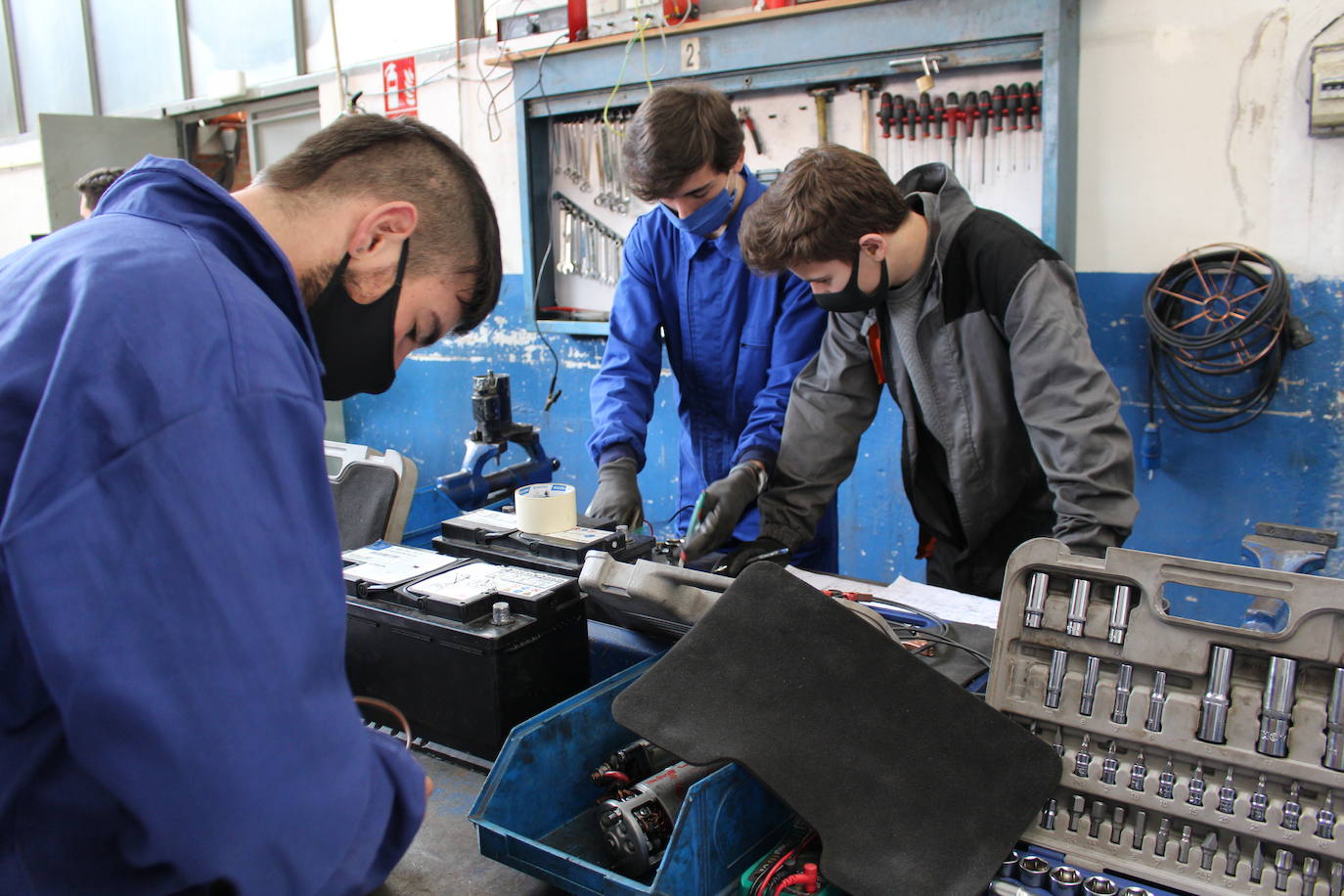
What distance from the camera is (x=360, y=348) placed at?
2.76 ft

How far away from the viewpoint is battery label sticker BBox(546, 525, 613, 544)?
4.64ft

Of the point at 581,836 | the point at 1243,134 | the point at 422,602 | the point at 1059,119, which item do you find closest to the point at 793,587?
the point at 581,836

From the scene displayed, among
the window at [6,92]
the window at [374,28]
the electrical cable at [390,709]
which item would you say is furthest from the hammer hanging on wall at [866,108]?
the window at [6,92]

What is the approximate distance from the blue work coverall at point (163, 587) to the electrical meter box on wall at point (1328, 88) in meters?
2.37

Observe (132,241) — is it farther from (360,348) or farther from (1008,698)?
(1008,698)

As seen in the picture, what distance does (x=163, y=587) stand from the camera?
19.9 inches

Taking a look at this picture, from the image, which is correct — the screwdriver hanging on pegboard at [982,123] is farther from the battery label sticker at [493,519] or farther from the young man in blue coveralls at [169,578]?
the young man in blue coveralls at [169,578]

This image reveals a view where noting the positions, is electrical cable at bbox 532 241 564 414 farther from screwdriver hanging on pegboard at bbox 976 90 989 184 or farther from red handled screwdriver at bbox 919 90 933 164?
screwdriver hanging on pegboard at bbox 976 90 989 184

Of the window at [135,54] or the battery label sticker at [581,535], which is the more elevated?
the window at [135,54]

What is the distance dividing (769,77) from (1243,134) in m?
1.24


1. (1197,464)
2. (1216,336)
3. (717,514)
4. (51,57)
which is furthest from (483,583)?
(51,57)

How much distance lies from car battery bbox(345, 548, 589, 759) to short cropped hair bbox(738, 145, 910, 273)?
66cm

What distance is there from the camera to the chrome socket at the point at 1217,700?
87 centimetres

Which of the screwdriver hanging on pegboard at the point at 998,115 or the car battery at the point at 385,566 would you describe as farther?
the screwdriver hanging on pegboard at the point at 998,115
